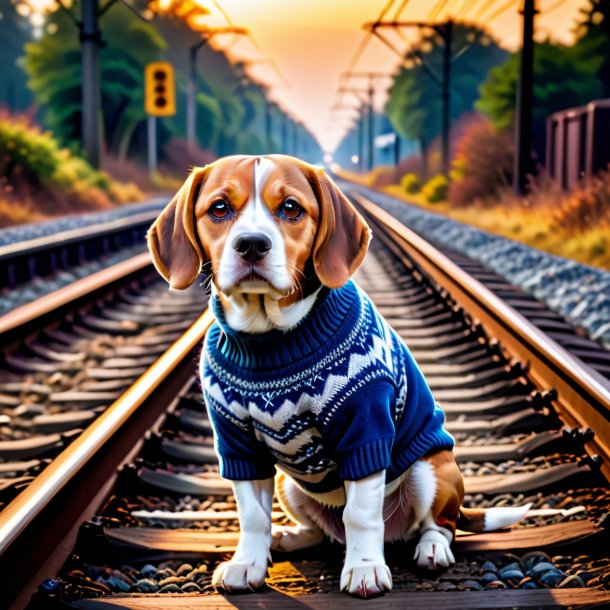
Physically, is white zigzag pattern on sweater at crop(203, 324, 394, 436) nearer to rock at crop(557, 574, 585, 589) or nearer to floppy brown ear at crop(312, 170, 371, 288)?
floppy brown ear at crop(312, 170, 371, 288)

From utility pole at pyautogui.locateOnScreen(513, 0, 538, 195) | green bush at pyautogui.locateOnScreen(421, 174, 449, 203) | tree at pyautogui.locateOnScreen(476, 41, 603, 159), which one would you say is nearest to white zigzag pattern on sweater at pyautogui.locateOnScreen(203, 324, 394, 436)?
utility pole at pyautogui.locateOnScreen(513, 0, 538, 195)

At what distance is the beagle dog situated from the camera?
2.56 meters

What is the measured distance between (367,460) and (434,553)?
42cm

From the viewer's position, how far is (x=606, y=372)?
4941 millimetres

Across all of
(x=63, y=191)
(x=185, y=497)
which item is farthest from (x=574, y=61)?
(x=185, y=497)

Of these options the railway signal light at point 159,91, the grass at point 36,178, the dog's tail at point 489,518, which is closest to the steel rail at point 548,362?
the dog's tail at point 489,518

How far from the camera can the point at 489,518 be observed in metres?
3.10

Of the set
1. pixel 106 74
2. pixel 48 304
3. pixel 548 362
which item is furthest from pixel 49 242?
pixel 106 74

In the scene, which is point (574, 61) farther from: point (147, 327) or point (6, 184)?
point (147, 327)

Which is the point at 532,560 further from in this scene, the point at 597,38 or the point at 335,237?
the point at 597,38

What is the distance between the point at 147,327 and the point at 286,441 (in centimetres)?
487

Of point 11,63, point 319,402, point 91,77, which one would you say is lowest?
point 319,402

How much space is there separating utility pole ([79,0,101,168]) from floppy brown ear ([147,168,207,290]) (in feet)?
71.0

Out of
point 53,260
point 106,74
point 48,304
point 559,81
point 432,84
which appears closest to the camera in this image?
point 48,304
